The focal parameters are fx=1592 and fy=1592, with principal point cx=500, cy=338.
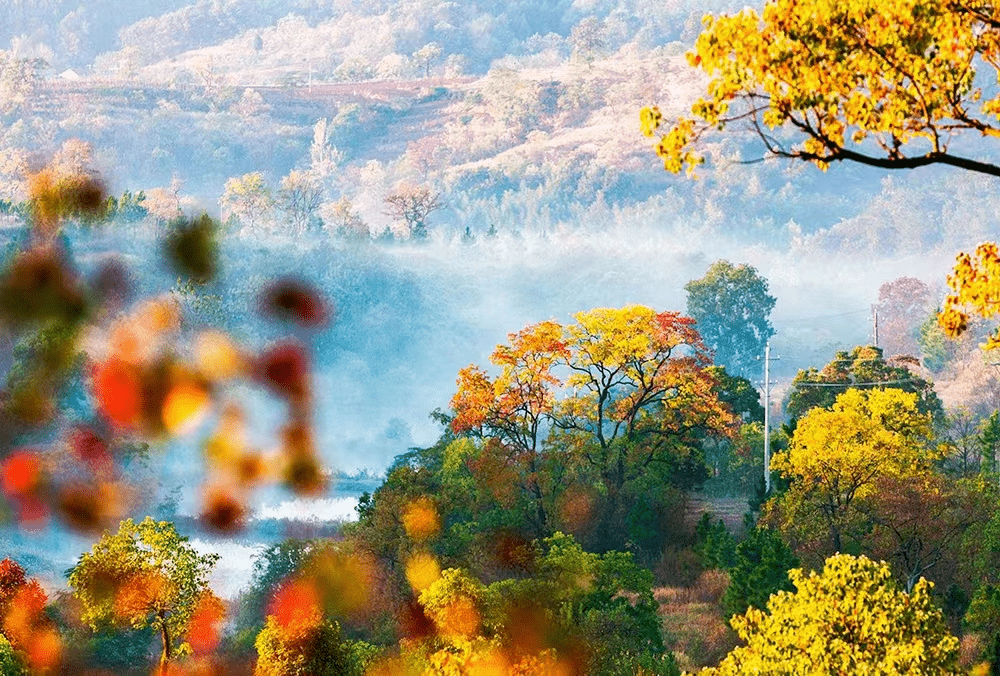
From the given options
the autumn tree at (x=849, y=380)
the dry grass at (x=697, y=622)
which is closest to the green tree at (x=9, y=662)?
the dry grass at (x=697, y=622)

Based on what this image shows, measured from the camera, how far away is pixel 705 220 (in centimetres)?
19825

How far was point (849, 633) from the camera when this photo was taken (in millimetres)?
22891

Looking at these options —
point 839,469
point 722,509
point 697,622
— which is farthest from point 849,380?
point 697,622

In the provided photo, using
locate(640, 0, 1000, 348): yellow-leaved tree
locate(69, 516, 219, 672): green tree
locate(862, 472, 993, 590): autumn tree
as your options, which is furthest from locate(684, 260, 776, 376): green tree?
locate(640, 0, 1000, 348): yellow-leaved tree

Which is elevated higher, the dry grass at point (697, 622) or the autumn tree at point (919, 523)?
the autumn tree at point (919, 523)

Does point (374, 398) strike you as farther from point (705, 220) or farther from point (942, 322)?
point (942, 322)

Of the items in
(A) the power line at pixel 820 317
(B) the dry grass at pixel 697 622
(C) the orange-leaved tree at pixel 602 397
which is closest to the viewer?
(B) the dry grass at pixel 697 622

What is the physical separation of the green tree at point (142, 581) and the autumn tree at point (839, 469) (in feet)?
60.9

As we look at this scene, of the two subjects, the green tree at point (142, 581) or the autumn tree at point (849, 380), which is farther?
the autumn tree at point (849, 380)

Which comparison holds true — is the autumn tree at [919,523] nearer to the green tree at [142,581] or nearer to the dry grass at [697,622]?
the dry grass at [697,622]

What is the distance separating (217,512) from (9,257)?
20.5m

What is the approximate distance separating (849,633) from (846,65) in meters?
12.6

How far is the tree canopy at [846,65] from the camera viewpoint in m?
12.1

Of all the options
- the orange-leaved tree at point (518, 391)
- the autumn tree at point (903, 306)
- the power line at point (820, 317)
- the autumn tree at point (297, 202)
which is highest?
the autumn tree at point (297, 202)
